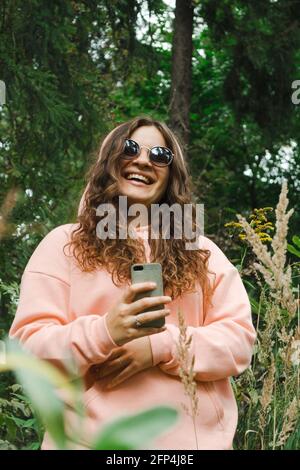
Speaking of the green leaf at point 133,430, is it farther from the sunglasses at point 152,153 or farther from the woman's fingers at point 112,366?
the sunglasses at point 152,153

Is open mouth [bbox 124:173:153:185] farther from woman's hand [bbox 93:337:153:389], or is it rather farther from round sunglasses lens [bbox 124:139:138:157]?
woman's hand [bbox 93:337:153:389]

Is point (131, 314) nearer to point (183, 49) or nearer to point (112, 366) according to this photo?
point (112, 366)

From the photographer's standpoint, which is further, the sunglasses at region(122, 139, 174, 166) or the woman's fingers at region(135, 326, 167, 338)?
the sunglasses at region(122, 139, 174, 166)

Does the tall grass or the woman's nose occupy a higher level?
the woman's nose

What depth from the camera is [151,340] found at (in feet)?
5.82

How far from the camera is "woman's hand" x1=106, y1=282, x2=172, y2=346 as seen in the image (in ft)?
5.15

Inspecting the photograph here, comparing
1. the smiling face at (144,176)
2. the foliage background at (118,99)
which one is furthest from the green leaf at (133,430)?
the foliage background at (118,99)

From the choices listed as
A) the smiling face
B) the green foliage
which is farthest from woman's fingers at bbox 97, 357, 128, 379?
the green foliage

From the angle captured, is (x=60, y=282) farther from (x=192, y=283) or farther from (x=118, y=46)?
(x=118, y=46)

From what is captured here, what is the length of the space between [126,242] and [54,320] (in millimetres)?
335

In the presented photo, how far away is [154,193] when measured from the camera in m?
2.15

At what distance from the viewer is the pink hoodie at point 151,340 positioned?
1.72 metres

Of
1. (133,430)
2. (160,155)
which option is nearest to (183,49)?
(160,155)

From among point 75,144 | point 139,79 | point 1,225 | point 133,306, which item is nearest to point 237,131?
point 139,79
